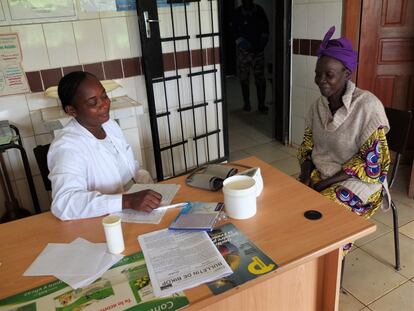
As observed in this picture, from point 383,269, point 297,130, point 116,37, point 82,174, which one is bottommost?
point 383,269

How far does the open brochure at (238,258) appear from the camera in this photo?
971 millimetres

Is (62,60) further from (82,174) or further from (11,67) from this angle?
(82,174)

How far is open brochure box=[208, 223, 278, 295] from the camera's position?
97 cm

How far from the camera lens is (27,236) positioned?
Answer: 4.16 ft

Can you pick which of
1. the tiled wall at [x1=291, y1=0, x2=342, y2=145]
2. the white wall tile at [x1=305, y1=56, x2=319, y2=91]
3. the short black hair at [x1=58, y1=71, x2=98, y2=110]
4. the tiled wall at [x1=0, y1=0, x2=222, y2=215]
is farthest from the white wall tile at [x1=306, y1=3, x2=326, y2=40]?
the short black hair at [x1=58, y1=71, x2=98, y2=110]

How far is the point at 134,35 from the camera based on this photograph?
2777 mm

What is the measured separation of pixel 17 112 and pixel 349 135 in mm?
2093

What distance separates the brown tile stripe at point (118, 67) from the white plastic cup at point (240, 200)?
1.80 m

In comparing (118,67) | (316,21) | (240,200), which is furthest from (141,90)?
(240,200)

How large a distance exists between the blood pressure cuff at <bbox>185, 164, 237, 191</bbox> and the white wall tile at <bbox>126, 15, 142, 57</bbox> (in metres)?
1.57

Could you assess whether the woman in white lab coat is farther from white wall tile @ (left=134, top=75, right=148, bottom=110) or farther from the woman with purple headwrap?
white wall tile @ (left=134, top=75, right=148, bottom=110)

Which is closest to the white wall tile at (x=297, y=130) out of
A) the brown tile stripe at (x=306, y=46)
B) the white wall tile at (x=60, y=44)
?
the brown tile stripe at (x=306, y=46)

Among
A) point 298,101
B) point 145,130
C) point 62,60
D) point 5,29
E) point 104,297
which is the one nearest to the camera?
point 104,297

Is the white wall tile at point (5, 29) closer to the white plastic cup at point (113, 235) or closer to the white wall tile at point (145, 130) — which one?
the white wall tile at point (145, 130)
